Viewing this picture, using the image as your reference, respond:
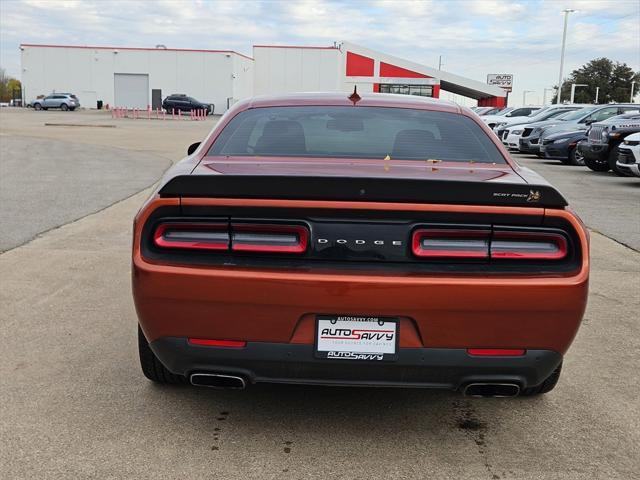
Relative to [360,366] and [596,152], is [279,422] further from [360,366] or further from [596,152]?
[596,152]

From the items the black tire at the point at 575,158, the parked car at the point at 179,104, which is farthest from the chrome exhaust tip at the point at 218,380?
the parked car at the point at 179,104

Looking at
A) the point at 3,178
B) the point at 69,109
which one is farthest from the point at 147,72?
the point at 3,178

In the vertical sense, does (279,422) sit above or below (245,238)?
below

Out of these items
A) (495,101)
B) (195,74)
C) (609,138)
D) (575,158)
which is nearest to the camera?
(609,138)

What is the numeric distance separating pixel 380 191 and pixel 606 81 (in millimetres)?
108783

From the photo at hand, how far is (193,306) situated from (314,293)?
1.64ft

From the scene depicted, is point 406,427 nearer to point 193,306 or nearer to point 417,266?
point 417,266

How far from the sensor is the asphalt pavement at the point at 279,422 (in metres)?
2.95

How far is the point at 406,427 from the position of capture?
132 inches

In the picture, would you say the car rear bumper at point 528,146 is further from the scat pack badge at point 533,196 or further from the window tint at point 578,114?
the scat pack badge at point 533,196

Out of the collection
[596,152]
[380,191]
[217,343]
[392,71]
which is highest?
[392,71]

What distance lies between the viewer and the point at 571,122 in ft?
66.5

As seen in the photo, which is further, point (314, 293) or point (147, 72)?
point (147, 72)

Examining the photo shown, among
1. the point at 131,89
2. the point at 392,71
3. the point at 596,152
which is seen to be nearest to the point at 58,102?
the point at 131,89
